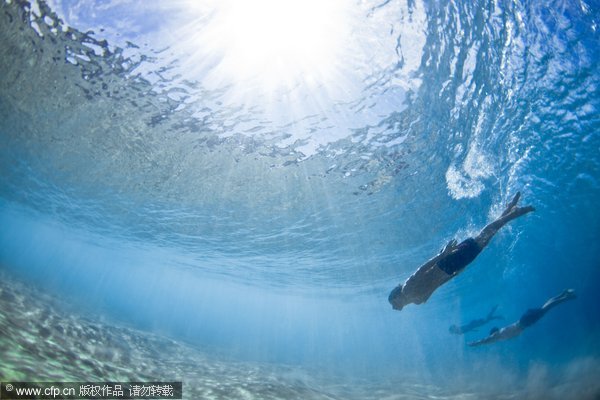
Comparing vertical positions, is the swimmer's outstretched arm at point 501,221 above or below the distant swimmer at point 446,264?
above

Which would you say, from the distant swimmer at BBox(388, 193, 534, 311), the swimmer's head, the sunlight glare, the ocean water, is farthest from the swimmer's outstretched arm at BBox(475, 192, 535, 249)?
the sunlight glare

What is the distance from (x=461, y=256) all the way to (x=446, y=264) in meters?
0.32

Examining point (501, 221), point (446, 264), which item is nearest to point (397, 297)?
point (446, 264)

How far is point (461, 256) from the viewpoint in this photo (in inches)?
229

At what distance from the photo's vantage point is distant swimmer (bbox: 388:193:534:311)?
581 centimetres

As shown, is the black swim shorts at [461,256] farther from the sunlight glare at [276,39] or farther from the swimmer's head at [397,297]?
the sunlight glare at [276,39]

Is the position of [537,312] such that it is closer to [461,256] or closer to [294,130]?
[461,256]

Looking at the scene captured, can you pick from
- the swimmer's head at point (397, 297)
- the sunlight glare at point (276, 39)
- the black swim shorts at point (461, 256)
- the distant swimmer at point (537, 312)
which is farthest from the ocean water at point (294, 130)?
the black swim shorts at point (461, 256)

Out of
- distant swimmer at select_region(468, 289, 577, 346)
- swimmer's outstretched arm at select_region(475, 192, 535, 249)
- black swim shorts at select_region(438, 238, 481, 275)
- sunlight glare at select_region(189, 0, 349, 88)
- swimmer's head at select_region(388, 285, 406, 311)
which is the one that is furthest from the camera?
distant swimmer at select_region(468, 289, 577, 346)

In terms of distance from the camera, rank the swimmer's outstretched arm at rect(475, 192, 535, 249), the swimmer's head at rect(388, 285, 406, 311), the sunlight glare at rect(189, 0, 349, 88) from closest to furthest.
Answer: the swimmer's outstretched arm at rect(475, 192, 535, 249)
the swimmer's head at rect(388, 285, 406, 311)
the sunlight glare at rect(189, 0, 349, 88)

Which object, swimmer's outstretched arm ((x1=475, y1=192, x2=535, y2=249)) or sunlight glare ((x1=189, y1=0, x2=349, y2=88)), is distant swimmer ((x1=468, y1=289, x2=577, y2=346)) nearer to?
swimmer's outstretched arm ((x1=475, y1=192, x2=535, y2=249))

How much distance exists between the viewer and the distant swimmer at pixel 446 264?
5.81 meters

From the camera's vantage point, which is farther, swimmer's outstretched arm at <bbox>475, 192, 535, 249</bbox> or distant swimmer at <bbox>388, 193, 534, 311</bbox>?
swimmer's outstretched arm at <bbox>475, 192, 535, 249</bbox>

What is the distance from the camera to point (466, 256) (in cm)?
581
